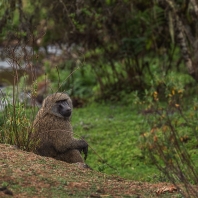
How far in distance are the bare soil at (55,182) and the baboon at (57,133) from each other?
83 centimetres

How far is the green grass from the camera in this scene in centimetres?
897

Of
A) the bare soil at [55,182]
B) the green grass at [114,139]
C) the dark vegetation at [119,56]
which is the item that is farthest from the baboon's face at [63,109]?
the dark vegetation at [119,56]

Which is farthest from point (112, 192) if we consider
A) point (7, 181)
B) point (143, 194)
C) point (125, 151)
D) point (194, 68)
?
point (194, 68)

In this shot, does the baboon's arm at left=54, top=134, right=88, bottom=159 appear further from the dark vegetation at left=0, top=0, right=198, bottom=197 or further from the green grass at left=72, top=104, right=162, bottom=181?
the dark vegetation at left=0, top=0, right=198, bottom=197

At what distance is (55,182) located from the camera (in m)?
5.96

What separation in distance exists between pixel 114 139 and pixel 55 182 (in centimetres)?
457

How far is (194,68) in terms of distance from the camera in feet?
36.8

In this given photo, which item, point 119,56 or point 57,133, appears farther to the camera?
point 119,56

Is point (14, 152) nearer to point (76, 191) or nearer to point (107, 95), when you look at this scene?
point (76, 191)

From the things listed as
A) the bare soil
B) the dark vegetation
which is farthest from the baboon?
the dark vegetation

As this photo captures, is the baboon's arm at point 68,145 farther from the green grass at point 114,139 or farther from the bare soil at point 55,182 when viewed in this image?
the bare soil at point 55,182

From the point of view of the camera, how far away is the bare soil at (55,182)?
5.70 m

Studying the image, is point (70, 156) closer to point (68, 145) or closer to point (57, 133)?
point (68, 145)

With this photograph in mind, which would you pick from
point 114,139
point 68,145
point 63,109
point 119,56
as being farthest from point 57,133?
point 119,56
